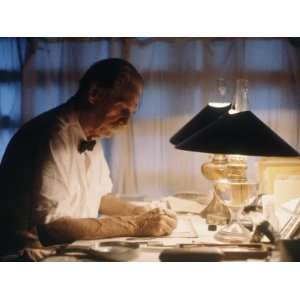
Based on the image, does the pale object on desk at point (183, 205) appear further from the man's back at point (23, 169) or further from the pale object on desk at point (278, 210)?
the man's back at point (23, 169)

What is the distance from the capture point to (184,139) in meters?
2.03

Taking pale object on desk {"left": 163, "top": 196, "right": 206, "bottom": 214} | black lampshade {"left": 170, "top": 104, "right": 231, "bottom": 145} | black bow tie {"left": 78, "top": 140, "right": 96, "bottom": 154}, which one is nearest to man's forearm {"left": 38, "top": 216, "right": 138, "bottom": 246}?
pale object on desk {"left": 163, "top": 196, "right": 206, "bottom": 214}

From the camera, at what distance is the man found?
6.73 ft

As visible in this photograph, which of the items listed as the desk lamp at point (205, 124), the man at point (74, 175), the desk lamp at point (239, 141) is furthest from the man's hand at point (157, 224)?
the desk lamp at point (239, 141)

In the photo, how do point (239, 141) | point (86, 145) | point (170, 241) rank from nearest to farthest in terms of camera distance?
point (239, 141) < point (170, 241) < point (86, 145)

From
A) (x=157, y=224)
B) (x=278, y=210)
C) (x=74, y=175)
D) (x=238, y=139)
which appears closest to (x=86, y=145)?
(x=74, y=175)

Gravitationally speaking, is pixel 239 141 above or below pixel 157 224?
above

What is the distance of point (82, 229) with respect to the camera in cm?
205

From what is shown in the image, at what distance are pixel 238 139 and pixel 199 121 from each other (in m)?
0.31

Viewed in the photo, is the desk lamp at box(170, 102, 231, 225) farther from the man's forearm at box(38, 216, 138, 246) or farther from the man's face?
the man's forearm at box(38, 216, 138, 246)

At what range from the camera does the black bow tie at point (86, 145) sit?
209 cm

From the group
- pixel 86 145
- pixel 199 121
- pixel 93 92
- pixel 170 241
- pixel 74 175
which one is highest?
pixel 93 92

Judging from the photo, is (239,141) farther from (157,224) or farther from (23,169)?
(23,169)

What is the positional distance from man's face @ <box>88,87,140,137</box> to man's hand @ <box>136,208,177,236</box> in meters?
0.42
